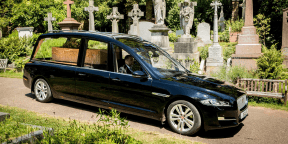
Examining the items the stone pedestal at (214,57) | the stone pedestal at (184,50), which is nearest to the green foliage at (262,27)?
the stone pedestal at (214,57)

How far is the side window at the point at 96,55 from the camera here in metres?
5.47

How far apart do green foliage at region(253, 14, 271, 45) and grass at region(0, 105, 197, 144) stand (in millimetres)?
14951

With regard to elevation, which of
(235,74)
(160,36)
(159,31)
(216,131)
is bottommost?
(216,131)

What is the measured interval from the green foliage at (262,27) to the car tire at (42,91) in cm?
1487

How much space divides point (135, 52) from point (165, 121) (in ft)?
5.03

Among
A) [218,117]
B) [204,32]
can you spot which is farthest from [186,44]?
[204,32]

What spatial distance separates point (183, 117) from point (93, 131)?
1.61m

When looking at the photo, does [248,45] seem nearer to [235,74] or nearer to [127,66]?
[235,74]

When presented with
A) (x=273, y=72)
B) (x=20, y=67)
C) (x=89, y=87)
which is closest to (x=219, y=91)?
(x=89, y=87)

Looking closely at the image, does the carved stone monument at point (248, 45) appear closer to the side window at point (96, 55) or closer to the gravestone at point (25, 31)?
the side window at point (96, 55)

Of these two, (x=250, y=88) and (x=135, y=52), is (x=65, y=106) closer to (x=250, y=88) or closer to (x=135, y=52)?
(x=135, y=52)

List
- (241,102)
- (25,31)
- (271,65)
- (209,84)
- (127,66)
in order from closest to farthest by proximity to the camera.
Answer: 1. (241,102)
2. (209,84)
3. (127,66)
4. (271,65)
5. (25,31)

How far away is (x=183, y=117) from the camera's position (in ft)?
14.9

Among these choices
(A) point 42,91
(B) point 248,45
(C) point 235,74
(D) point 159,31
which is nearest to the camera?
(A) point 42,91
